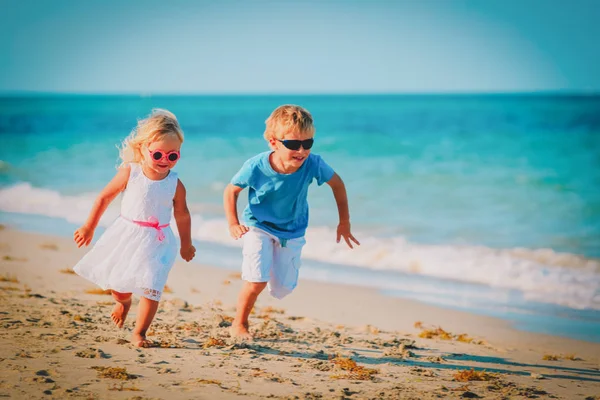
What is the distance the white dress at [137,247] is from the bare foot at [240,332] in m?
0.59

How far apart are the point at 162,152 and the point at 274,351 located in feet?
4.46

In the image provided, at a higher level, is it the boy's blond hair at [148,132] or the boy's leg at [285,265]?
the boy's blond hair at [148,132]

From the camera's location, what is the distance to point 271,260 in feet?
14.5

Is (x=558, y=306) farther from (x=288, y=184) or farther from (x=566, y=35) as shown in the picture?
(x=566, y=35)

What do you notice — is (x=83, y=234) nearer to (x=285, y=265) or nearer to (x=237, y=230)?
(x=237, y=230)

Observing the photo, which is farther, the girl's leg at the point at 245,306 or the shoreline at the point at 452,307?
the shoreline at the point at 452,307

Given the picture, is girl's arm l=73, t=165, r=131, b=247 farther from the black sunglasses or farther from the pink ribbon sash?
the black sunglasses

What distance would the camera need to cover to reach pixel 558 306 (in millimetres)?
6086

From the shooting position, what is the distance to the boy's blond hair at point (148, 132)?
4.03m

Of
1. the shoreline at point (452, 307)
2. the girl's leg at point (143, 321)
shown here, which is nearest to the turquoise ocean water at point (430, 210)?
the shoreline at point (452, 307)

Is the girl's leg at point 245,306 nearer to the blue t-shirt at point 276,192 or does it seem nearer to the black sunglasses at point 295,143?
the blue t-shirt at point 276,192

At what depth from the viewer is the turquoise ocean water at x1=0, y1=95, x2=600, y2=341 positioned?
22.1ft

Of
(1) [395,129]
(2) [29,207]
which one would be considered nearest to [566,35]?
(1) [395,129]

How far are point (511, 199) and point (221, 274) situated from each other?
24.3 ft
